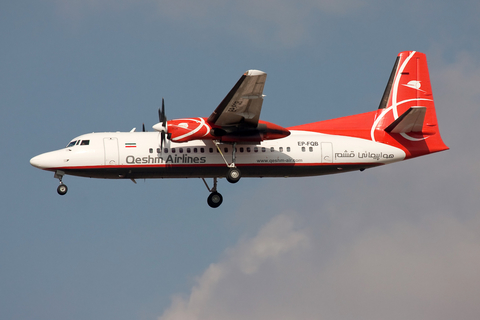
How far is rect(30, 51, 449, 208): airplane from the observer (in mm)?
26438

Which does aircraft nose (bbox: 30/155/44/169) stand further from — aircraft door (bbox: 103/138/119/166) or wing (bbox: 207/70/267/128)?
wing (bbox: 207/70/267/128)

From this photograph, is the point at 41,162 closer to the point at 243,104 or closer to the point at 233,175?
the point at 233,175

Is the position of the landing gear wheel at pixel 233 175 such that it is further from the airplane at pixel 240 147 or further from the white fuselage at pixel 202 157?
the white fuselage at pixel 202 157

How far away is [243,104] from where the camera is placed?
25094 mm

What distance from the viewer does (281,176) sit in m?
28.5

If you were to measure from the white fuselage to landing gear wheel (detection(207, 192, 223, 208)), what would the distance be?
203 cm

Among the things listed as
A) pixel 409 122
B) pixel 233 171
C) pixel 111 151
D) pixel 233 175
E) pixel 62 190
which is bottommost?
pixel 62 190

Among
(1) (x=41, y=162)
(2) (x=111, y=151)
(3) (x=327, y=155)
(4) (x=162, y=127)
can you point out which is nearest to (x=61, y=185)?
(1) (x=41, y=162)

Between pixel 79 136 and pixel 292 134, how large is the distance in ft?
30.6

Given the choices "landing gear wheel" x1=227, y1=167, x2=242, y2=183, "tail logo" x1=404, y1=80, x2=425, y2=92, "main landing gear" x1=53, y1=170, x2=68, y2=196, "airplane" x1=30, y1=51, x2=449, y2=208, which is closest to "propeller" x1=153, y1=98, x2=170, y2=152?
"airplane" x1=30, y1=51, x2=449, y2=208

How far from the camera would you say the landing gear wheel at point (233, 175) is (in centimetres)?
2712

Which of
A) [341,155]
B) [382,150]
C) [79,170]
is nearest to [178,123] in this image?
[79,170]

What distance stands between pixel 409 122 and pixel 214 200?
9.40 m

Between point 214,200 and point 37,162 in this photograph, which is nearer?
point 37,162
